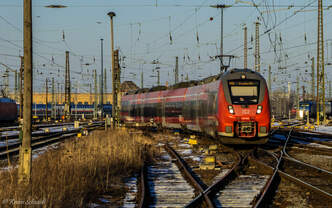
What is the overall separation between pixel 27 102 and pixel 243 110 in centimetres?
926

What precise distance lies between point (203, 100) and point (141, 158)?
6.97m

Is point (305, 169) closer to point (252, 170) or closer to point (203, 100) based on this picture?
point (252, 170)

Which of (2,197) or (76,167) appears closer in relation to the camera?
(2,197)

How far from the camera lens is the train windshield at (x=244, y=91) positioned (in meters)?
16.2

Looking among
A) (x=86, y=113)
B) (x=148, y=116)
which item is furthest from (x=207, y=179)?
(x=86, y=113)

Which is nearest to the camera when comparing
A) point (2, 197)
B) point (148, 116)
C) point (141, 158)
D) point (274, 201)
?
point (2, 197)

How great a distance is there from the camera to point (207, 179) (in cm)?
1103

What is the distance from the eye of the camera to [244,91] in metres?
16.5

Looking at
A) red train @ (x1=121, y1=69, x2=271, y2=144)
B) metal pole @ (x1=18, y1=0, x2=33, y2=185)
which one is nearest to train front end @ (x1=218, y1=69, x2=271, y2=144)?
red train @ (x1=121, y1=69, x2=271, y2=144)

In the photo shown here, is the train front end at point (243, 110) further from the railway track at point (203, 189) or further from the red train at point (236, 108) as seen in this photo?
the railway track at point (203, 189)

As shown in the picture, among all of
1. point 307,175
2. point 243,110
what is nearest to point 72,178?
point 307,175

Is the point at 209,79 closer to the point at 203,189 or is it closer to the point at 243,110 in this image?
the point at 243,110

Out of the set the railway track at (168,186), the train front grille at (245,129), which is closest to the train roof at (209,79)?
the train front grille at (245,129)

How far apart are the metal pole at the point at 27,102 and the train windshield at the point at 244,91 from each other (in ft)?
29.8
